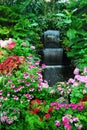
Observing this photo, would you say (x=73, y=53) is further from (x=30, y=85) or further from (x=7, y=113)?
(x=7, y=113)

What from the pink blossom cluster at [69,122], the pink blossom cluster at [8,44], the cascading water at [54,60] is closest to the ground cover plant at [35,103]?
the pink blossom cluster at [69,122]

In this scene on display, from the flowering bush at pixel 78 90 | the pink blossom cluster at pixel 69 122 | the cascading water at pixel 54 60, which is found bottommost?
the cascading water at pixel 54 60

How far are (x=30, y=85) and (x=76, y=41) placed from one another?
334cm

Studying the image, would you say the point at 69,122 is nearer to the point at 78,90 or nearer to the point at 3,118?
the point at 78,90

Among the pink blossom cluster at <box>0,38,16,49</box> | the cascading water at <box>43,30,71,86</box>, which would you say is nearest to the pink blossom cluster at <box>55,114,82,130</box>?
the pink blossom cluster at <box>0,38,16,49</box>

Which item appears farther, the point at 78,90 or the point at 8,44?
the point at 8,44

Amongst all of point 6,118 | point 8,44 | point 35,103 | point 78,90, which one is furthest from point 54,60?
point 6,118

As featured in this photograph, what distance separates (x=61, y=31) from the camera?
9.33m

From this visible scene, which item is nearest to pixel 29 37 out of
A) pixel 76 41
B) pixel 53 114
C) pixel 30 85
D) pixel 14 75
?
pixel 76 41

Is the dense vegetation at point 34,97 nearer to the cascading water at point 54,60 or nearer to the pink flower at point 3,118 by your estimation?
the pink flower at point 3,118

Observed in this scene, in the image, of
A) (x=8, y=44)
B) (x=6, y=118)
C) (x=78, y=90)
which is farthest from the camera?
(x=8, y=44)

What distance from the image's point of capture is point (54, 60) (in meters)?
8.53

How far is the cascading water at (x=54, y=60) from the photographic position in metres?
7.91

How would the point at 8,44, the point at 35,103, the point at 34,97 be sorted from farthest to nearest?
1. the point at 8,44
2. the point at 34,97
3. the point at 35,103
